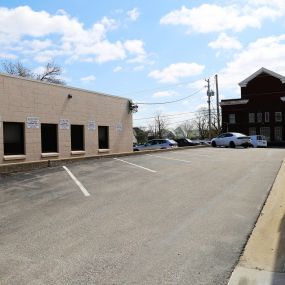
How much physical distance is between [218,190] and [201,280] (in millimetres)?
6725

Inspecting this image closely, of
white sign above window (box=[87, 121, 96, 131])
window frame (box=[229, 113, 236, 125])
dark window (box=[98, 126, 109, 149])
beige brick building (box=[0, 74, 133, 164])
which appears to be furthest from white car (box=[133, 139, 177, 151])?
window frame (box=[229, 113, 236, 125])

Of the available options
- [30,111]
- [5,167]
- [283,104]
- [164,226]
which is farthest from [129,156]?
[283,104]

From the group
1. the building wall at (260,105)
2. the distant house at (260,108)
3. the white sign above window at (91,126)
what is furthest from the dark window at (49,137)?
the building wall at (260,105)

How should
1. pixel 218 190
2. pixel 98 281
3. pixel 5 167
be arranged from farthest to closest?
1. pixel 5 167
2. pixel 218 190
3. pixel 98 281

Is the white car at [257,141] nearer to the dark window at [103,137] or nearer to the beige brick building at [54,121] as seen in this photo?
the beige brick building at [54,121]

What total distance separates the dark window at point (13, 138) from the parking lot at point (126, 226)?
5.24 m

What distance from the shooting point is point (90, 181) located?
14.1 meters

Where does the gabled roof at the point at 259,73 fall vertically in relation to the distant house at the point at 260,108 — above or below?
above

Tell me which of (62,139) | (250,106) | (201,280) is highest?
(250,106)

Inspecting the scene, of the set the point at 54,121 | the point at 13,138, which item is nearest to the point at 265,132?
the point at 54,121

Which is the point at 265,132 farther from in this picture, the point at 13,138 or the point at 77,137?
the point at 13,138

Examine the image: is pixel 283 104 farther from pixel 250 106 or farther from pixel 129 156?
pixel 129 156

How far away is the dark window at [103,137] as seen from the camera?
28156 mm

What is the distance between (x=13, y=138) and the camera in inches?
810
